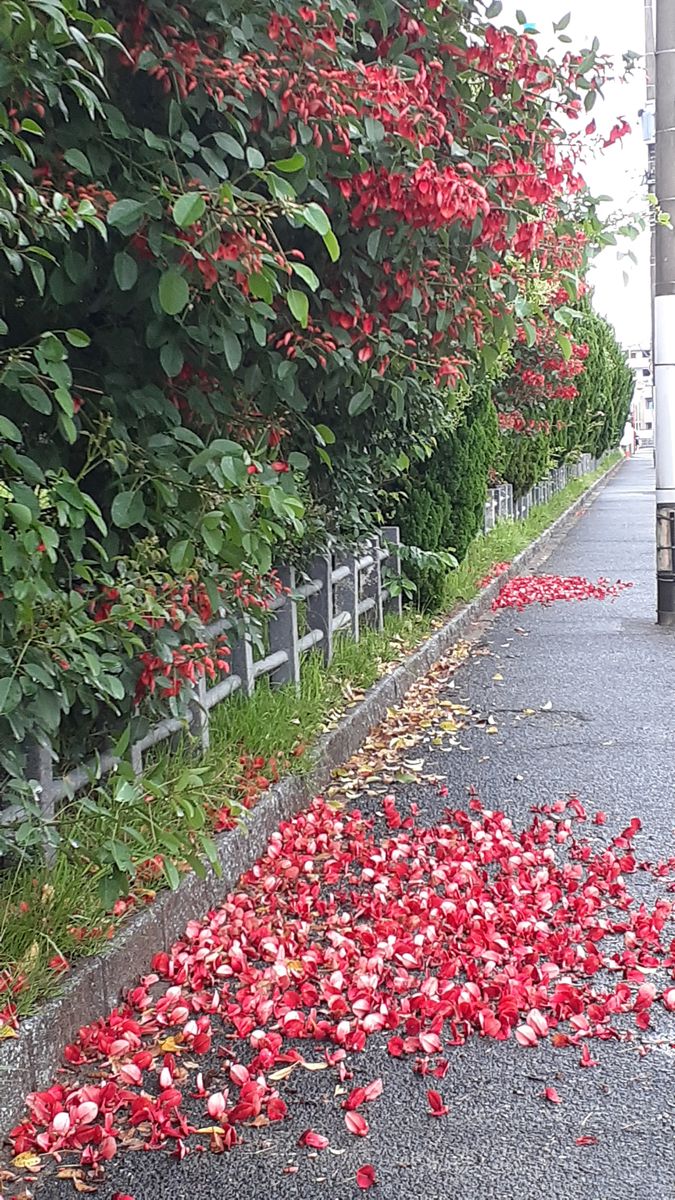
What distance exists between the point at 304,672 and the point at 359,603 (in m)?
1.85

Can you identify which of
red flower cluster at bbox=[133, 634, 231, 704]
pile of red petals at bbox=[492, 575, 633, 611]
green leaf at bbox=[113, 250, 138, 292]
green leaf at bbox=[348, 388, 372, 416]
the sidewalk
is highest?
green leaf at bbox=[113, 250, 138, 292]

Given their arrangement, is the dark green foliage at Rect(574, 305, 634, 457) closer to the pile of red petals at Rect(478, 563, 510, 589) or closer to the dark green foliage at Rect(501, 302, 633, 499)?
the dark green foliage at Rect(501, 302, 633, 499)

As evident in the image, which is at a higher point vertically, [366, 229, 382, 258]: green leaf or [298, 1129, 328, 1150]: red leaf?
[366, 229, 382, 258]: green leaf

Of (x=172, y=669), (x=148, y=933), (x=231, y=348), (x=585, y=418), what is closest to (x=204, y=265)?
(x=231, y=348)

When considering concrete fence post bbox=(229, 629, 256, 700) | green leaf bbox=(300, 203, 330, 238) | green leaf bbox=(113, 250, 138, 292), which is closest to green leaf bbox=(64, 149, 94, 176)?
green leaf bbox=(113, 250, 138, 292)

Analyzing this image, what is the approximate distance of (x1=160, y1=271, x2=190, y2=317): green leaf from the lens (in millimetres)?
2938

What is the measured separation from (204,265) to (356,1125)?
2.07 metres

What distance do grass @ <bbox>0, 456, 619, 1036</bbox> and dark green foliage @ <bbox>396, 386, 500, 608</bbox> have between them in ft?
1.13

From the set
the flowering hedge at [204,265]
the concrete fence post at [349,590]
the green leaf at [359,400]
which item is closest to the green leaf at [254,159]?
the flowering hedge at [204,265]

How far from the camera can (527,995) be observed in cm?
341

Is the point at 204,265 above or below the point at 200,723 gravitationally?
above

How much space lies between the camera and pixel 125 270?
3.29m

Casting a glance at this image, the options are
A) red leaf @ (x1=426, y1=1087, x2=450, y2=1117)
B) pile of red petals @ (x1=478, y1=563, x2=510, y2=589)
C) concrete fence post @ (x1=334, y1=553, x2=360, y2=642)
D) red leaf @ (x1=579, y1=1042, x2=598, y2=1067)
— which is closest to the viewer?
red leaf @ (x1=426, y1=1087, x2=450, y2=1117)

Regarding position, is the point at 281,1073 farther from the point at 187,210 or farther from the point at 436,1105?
the point at 187,210
